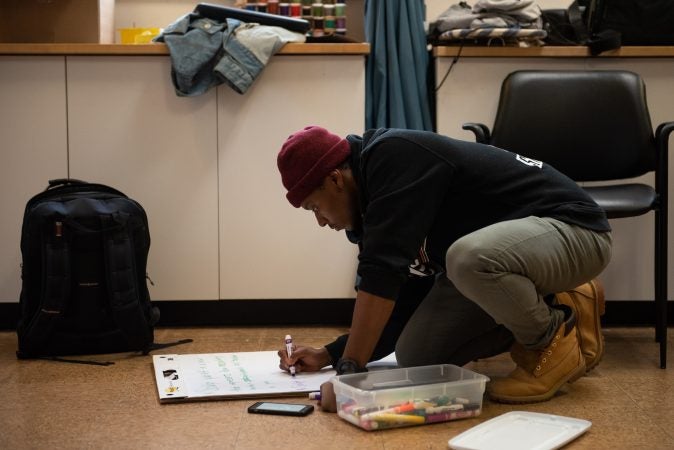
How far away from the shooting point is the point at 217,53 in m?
2.96

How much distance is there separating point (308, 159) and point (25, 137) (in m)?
1.46

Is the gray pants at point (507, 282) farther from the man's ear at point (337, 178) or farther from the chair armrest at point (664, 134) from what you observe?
the chair armrest at point (664, 134)

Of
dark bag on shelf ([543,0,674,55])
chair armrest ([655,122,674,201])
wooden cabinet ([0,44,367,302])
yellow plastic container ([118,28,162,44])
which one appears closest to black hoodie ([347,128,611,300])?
chair armrest ([655,122,674,201])

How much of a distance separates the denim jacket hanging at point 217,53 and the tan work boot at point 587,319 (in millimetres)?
1317

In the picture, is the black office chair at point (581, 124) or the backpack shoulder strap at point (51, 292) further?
the black office chair at point (581, 124)

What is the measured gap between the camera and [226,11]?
306 centimetres

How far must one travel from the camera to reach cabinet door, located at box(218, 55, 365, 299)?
3.04 meters

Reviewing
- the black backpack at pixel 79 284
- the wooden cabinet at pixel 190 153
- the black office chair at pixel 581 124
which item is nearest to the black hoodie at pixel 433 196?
the black office chair at pixel 581 124

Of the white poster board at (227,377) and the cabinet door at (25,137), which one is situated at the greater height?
the cabinet door at (25,137)

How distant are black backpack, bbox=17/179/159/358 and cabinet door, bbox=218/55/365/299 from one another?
1.58 feet

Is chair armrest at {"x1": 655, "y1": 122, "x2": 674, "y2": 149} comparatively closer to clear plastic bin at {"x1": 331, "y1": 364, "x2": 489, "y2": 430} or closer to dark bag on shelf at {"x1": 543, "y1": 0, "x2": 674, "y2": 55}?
dark bag on shelf at {"x1": 543, "y1": 0, "x2": 674, "y2": 55}

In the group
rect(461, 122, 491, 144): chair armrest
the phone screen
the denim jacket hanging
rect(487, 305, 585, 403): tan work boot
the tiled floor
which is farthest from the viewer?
the denim jacket hanging

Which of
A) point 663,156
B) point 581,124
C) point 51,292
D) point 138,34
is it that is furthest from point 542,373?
point 138,34

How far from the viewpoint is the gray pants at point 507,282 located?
6.40 ft
